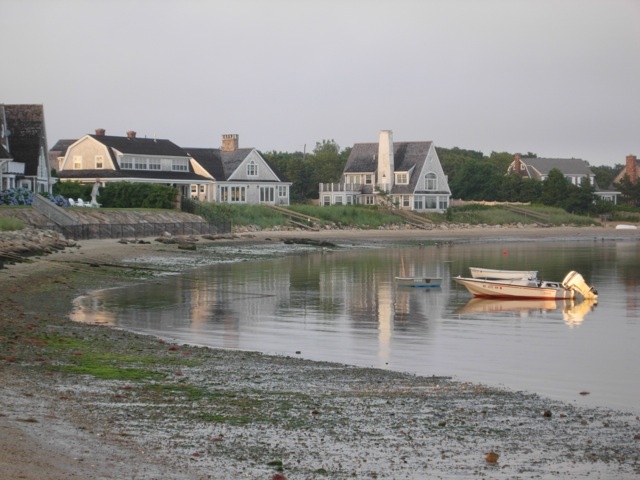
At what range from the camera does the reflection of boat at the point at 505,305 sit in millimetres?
35156

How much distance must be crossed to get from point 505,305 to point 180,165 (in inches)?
2623

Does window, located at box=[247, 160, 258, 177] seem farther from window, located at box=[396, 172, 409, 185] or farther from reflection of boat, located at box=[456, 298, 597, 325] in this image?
reflection of boat, located at box=[456, 298, 597, 325]

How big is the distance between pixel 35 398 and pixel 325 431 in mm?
4272

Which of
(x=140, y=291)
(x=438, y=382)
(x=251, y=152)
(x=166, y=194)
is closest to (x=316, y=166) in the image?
(x=251, y=152)

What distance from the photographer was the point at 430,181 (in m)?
115

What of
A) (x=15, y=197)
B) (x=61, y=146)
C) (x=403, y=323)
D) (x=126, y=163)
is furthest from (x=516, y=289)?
(x=61, y=146)

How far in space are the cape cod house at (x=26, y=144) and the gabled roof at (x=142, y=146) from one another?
46.4ft

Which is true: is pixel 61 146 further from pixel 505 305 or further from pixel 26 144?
pixel 505 305

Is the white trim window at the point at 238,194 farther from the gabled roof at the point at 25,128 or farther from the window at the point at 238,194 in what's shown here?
the gabled roof at the point at 25,128

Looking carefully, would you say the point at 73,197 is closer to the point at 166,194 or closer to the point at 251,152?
the point at 166,194

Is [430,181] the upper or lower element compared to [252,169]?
lower

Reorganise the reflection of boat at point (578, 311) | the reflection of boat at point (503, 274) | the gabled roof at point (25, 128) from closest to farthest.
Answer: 1. the reflection of boat at point (578, 311)
2. the reflection of boat at point (503, 274)
3. the gabled roof at point (25, 128)

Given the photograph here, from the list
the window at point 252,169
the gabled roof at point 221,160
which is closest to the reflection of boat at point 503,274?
the gabled roof at point 221,160

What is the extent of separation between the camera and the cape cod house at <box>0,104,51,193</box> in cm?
7569
